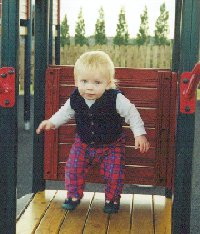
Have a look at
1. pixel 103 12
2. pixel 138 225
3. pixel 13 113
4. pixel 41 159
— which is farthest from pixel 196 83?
pixel 103 12

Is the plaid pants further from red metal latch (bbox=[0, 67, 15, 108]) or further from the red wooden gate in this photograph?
red metal latch (bbox=[0, 67, 15, 108])

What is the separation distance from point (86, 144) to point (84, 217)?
0.44 metres

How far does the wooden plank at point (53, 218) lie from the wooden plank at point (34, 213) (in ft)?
0.09

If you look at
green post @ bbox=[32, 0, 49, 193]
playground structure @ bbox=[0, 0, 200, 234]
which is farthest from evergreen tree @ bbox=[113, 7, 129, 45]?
playground structure @ bbox=[0, 0, 200, 234]

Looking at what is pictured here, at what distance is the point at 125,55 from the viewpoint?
17.6 meters

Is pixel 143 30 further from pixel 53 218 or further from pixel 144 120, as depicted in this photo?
pixel 53 218

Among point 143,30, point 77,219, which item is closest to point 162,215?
point 77,219

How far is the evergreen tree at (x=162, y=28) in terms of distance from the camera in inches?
770

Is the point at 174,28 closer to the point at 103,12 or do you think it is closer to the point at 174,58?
the point at 174,58

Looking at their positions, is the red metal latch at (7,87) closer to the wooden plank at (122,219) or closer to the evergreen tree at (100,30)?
the wooden plank at (122,219)

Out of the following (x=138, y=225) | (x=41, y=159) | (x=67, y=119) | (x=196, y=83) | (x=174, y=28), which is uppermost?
(x=174, y=28)

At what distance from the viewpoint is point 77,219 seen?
326 cm

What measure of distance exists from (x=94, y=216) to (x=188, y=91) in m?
1.28

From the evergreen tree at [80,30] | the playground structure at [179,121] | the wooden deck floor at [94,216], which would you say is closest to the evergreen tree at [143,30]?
the evergreen tree at [80,30]
